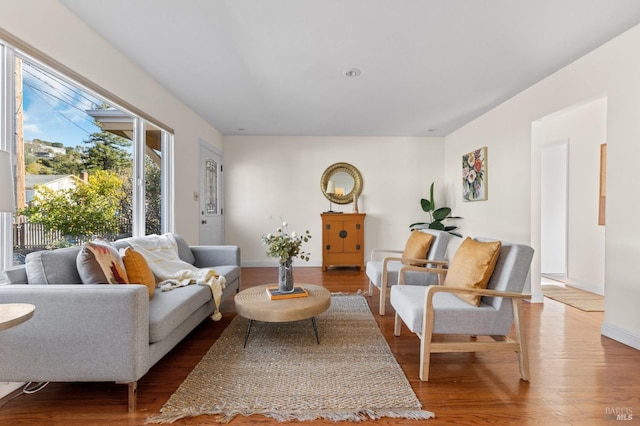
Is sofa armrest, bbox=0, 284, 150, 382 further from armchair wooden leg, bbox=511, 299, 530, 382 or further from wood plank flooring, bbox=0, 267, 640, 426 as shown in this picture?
armchair wooden leg, bbox=511, 299, 530, 382

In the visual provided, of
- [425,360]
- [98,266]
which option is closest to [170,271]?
A: [98,266]

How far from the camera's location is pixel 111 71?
251cm

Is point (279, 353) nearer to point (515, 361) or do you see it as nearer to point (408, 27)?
point (515, 361)

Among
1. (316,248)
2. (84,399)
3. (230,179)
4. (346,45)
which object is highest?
(346,45)

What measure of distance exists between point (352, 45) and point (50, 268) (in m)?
2.63

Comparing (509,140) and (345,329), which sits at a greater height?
(509,140)

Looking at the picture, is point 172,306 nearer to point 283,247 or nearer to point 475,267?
point 283,247

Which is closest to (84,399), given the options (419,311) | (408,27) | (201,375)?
(201,375)

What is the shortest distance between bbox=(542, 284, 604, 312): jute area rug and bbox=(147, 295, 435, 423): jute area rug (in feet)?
8.38

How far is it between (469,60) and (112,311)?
→ 3316mm

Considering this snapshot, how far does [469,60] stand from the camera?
2.69 meters

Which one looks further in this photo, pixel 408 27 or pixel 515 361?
pixel 408 27

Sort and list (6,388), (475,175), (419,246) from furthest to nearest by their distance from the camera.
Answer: (475,175), (419,246), (6,388)

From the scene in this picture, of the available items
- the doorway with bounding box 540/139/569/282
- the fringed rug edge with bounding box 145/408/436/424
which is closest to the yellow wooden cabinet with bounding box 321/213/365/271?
the doorway with bounding box 540/139/569/282
